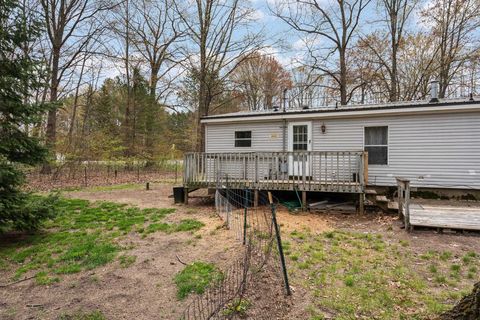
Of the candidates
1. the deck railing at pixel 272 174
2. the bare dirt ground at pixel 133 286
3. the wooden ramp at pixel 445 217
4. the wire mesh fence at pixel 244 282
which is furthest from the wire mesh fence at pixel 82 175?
the wooden ramp at pixel 445 217

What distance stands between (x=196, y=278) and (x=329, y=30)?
19822 millimetres

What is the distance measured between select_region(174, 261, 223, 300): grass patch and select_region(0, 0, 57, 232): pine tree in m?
3.67

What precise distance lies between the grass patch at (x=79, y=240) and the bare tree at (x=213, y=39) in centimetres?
1196

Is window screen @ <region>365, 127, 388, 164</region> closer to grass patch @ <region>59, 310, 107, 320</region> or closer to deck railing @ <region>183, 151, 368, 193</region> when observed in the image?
deck railing @ <region>183, 151, 368, 193</region>

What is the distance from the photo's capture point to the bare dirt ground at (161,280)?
10.8ft

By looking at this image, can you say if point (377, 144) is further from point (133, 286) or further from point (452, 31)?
point (452, 31)

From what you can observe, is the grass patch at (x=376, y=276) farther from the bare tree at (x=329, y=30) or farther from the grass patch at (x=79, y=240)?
the bare tree at (x=329, y=30)

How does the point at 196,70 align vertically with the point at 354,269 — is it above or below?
above

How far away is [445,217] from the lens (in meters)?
6.32

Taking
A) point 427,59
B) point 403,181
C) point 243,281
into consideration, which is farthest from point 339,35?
point 243,281

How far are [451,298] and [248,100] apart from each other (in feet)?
80.6

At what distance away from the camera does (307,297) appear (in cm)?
338

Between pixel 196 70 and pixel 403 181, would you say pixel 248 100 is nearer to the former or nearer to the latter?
pixel 196 70

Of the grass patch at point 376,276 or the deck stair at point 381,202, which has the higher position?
the deck stair at point 381,202
